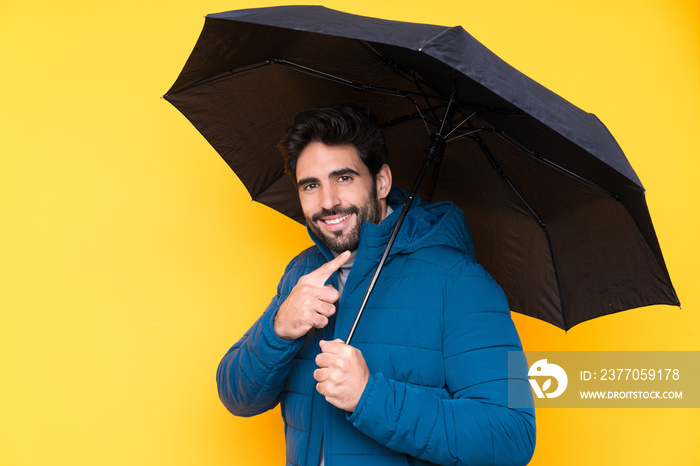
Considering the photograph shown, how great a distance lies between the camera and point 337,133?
2037mm

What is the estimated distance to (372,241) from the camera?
1891mm

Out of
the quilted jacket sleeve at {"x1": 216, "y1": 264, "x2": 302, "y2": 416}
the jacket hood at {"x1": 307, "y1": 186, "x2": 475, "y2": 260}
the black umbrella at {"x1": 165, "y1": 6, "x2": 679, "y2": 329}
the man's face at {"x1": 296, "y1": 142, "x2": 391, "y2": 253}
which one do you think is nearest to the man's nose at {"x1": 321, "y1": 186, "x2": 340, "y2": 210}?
the man's face at {"x1": 296, "y1": 142, "x2": 391, "y2": 253}

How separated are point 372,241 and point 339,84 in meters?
0.63

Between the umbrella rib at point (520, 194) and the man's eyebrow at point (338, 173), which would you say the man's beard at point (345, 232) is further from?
the umbrella rib at point (520, 194)

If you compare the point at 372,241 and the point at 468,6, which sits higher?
the point at 468,6

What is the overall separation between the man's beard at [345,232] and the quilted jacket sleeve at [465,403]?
341mm

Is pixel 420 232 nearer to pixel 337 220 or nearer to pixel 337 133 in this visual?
pixel 337 220

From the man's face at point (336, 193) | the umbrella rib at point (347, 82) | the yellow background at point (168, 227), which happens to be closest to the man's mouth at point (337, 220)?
the man's face at point (336, 193)

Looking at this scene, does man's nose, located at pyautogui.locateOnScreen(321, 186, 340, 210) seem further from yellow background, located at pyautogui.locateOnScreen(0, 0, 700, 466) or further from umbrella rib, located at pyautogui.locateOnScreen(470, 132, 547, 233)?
yellow background, located at pyautogui.locateOnScreen(0, 0, 700, 466)

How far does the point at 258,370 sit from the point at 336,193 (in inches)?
22.6

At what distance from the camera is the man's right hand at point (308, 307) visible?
1688mm

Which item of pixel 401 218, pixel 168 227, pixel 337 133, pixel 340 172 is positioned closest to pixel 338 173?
pixel 340 172

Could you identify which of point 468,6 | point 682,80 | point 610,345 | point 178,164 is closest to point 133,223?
point 178,164

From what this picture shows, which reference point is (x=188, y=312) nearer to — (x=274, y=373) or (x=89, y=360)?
(x=89, y=360)
